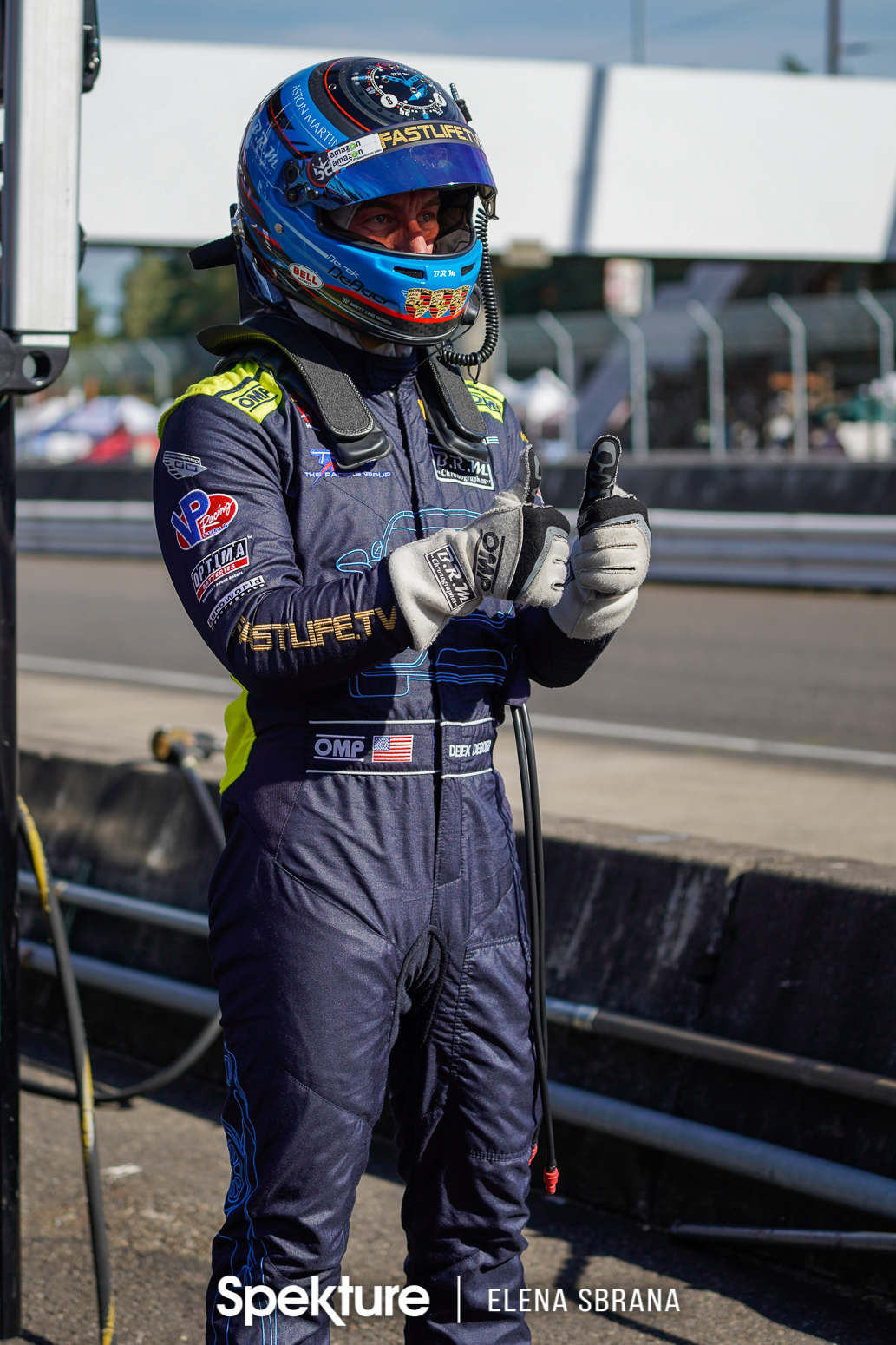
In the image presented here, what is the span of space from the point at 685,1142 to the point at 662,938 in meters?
0.49

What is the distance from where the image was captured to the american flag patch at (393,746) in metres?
2.37

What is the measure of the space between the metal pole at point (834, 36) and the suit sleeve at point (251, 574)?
45.7m

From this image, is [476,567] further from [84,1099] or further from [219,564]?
[84,1099]

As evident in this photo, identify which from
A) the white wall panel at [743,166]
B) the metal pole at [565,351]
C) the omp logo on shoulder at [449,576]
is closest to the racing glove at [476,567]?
the omp logo on shoulder at [449,576]

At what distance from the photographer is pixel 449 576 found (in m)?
2.19

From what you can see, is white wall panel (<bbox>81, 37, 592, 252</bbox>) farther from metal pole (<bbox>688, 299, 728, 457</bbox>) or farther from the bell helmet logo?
the bell helmet logo

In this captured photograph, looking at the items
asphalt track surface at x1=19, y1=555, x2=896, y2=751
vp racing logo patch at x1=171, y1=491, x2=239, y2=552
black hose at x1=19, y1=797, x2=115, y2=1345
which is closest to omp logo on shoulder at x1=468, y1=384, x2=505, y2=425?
vp racing logo patch at x1=171, y1=491, x2=239, y2=552

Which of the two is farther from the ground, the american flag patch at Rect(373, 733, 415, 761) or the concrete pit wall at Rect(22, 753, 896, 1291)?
the american flag patch at Rect(373, 733, 415, 761)

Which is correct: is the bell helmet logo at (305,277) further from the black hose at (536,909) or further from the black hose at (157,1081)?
the black hose at (157,1081)

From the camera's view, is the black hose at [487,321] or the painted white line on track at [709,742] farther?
the painted white line on track at [709,742]

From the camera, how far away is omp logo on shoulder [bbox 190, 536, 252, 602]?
229 centimetres

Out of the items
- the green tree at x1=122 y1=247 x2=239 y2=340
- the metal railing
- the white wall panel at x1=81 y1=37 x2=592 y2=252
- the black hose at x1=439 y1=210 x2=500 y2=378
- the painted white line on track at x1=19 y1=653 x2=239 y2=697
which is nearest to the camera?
the black hose at x1=439 y1=210 x2=500 y2=378

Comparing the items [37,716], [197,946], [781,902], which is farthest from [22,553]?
[781,902]

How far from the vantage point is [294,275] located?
246 centimetres
